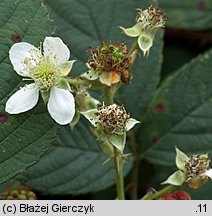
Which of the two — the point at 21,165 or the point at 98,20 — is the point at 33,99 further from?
the point at 98,20

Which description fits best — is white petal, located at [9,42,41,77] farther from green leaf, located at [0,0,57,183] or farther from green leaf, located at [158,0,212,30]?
green leaf, located at [158,0,212,30]

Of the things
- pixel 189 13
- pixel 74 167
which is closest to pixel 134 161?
pixel 74 167

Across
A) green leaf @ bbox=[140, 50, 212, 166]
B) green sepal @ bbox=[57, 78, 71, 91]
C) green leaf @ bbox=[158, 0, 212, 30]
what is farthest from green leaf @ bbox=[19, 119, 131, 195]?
green leaf @ bbox=[158, 0, 212, 30]

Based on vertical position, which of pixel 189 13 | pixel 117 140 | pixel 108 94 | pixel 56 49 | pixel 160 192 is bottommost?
pixel 160 192

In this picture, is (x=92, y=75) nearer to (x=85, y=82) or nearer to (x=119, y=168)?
(x=85, y=82)

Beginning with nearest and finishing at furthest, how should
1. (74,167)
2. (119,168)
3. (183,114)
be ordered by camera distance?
(119,168)
(74,167)
(183,114)

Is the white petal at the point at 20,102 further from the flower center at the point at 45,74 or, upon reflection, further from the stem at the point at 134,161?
the stem at the point at 134,161

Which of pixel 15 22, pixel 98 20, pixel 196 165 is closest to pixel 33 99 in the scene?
pixel 15 22
